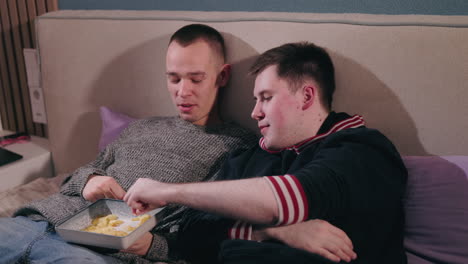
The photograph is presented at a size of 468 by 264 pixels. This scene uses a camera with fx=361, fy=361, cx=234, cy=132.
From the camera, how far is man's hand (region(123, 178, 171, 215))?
0.83 metres

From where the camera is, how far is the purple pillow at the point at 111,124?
1407 millimetres

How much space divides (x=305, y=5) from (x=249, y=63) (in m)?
0.29

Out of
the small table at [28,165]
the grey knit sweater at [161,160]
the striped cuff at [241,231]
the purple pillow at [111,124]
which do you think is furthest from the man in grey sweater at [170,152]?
the small table at [28,165]

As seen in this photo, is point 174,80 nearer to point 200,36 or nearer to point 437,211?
point 200,36

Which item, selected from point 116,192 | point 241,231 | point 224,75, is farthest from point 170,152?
point 241,231

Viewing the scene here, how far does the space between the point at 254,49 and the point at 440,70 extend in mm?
549

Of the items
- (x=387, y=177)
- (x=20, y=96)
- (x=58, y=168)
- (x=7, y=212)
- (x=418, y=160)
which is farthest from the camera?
(x=20, y=96)

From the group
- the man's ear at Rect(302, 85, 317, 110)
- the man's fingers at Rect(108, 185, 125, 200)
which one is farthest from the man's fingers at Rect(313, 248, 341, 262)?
the man's fingers at Rect(108, 185, 125, 200)

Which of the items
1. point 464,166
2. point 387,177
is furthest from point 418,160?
point 387,177

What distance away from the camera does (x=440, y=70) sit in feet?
3.15

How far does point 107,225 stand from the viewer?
0.92 m

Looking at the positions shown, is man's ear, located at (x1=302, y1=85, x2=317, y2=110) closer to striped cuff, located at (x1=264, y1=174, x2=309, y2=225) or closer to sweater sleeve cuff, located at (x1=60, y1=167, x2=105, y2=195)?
striped cuff, located at (x1=264, y1=174, x2=309, y2=225)

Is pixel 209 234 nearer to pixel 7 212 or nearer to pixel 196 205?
pixel 196 205

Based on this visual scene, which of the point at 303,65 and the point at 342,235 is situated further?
the point at 303,65
